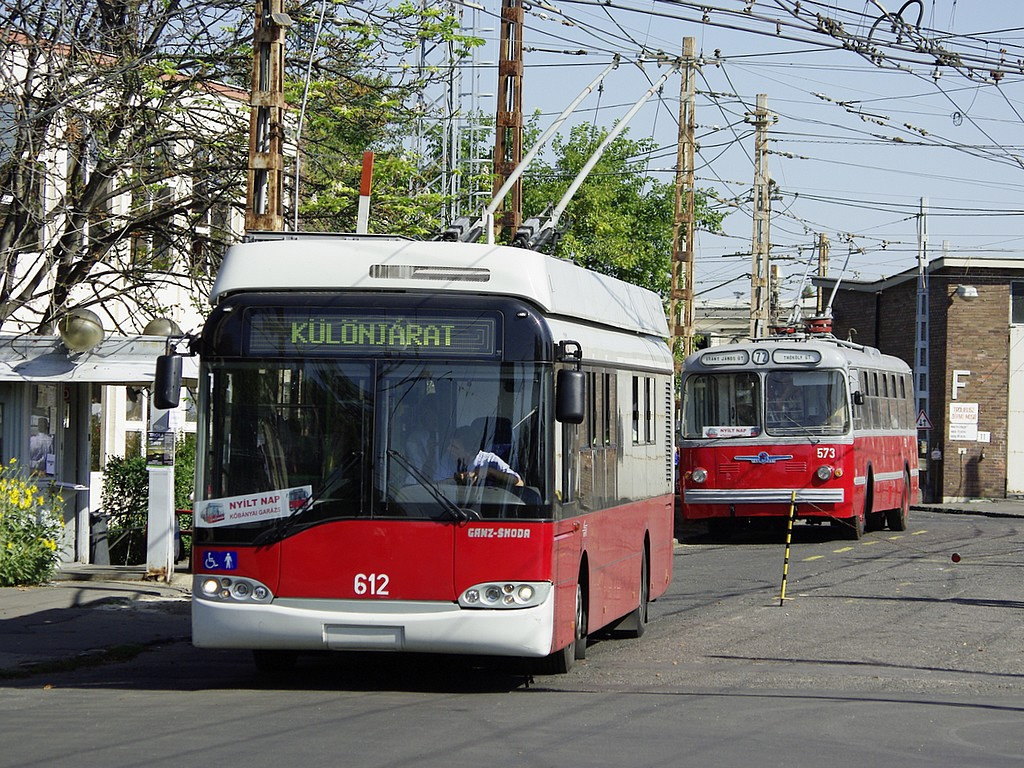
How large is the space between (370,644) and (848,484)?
17419mm

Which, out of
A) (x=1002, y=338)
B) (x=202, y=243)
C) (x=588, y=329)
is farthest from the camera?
(x=1002, y=338)

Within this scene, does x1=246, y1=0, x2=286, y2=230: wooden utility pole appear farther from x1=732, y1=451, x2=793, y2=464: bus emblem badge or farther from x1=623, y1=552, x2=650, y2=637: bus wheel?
x1=732, y1=451, x2=793, y2=464: bus emblem badge

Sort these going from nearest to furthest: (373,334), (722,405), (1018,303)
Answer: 1. (373,334)
2. (722,405)
3. (1018,303)

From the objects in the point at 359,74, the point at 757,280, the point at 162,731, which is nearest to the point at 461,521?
the point at 162,731

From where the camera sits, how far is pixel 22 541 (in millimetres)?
16406

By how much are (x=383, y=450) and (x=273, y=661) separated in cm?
213

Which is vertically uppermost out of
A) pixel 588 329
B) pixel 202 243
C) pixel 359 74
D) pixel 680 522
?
pixel 359 74

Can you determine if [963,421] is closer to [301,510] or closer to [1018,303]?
[1018,303]

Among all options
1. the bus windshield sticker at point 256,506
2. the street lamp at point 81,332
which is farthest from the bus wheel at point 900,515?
the bus windshield sticker at point 256,506

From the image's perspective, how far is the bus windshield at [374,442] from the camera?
10078 mm

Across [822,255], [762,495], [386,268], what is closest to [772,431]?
[762,495]

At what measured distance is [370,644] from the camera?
998 cm

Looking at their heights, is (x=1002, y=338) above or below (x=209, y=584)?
above

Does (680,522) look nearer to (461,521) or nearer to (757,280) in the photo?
(757,280)
